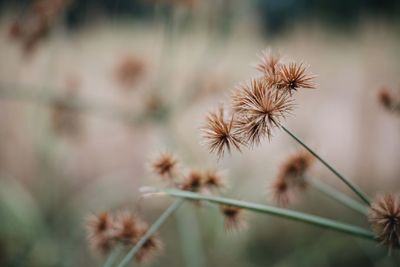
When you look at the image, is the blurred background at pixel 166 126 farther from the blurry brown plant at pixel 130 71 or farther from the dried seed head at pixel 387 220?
the dried seed head at pixel 387 220

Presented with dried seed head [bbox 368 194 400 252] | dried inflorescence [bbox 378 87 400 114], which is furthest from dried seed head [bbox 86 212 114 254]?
dried inflorescence [bbox 378 87 400 114]

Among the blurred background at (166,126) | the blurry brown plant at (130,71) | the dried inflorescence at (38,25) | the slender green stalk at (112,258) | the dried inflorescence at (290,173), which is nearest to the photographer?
the slender green stalk at (112,258)

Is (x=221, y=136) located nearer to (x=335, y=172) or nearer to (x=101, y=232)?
(x=335, y=172)

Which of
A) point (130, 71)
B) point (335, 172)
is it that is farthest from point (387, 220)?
point (130, 71)

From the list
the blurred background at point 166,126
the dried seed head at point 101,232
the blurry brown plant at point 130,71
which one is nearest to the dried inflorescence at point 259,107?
the dried seed head at point 101,232

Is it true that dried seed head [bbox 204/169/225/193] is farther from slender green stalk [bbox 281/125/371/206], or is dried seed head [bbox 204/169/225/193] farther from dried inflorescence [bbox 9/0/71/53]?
dried inflorescence [bbox 9/0/71/53]

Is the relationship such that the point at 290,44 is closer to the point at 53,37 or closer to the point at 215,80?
the point at 215,80

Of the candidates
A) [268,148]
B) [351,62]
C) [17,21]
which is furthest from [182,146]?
[351,62]
